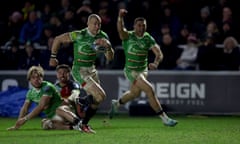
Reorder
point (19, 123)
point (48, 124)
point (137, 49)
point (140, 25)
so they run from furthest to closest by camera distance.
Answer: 1. point (137, 49)
2. point (140, 25)
3. point (48, 124)
4. point (19, 123)

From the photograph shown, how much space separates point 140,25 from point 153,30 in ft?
17.2

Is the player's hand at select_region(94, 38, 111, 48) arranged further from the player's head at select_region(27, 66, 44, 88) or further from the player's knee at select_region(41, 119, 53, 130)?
the player's knee at select_region(41, 119, 53, 130)

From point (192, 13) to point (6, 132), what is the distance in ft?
28.9

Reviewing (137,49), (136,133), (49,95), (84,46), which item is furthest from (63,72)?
(136,133)

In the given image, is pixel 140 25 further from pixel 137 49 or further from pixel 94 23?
pixel 94 23

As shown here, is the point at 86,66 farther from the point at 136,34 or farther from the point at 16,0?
the point at 16,0

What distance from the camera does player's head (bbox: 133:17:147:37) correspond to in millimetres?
16859

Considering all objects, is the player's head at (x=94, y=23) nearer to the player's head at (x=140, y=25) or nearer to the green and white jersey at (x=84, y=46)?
the green and white jersey at (x=84, y=46)

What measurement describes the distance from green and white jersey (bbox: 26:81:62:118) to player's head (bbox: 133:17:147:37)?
246 cm

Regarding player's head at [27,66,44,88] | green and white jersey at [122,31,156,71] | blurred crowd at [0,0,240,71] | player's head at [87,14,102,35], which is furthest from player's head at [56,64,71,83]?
blurred crowd at [0,0,240,71]

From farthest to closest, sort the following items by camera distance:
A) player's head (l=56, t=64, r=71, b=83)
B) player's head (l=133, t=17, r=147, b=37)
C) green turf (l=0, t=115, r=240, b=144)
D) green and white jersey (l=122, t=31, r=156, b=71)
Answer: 1. green and white jersey (l=122, t=31, r=156, b=71)
2. player's head (l=133, t=17, r=147, b=37)
3. player's head (l=56, t=64, r=71, b=83)
4. green turf (l=0, t=115, r=240, b=144)

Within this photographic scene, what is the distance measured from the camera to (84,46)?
15766mm

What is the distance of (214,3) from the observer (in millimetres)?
22422

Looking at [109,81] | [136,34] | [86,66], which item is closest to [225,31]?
[109,81]
